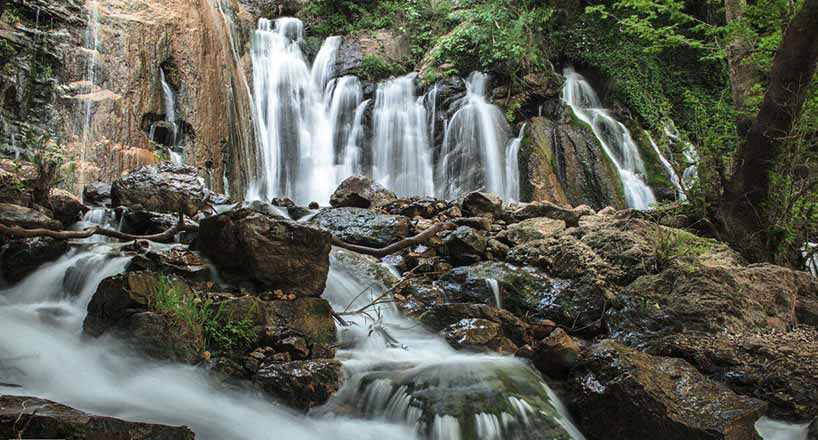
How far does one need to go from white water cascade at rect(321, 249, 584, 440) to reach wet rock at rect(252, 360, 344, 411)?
0.10 meters

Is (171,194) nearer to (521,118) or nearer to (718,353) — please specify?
(718,353)

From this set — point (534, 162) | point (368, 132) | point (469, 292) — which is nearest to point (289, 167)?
point (368, 132)

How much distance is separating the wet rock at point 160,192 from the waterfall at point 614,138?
9384mm

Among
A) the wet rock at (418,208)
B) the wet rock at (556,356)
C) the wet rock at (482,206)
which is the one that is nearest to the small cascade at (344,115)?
the wet rock at (418,208)

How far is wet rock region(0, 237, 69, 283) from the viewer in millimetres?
5121

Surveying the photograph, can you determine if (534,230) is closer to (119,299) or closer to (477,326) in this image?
(477,326)

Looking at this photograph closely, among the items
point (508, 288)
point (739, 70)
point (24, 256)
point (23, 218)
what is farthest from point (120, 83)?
point (739, 70)

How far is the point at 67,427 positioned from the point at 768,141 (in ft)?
21.0

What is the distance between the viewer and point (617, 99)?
51.3 ft

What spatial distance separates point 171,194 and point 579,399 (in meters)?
5.96

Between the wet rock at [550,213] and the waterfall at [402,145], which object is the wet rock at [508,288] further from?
the waterfall at [402,145]

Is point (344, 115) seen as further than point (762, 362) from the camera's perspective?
Yes

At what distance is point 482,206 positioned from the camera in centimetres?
865

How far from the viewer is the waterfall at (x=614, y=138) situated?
12859 mm
